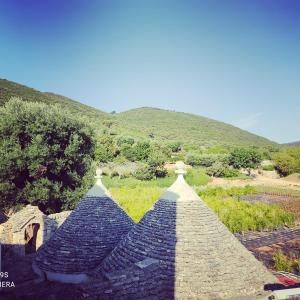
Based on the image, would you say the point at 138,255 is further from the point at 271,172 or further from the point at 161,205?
the point at 271,172

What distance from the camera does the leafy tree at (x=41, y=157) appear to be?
18766 millimetres

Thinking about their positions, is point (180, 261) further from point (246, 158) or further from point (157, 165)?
point (246, 158)

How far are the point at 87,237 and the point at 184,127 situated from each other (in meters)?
111

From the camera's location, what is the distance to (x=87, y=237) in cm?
699

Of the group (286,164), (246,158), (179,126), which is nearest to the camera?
(286,164)

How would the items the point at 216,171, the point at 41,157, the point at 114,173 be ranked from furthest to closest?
1. the point at 216,171
2. the point at 114,173
3. the point at 41,157

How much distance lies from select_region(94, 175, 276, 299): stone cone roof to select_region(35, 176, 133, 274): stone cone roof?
0.80 metres

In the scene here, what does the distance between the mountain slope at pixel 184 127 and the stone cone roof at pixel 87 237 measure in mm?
85985

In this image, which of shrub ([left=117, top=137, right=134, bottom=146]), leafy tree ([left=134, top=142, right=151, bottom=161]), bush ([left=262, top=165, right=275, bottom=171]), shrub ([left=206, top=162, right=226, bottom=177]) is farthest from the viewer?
shrub ([left=117, top=137, right=134, bottom=146])

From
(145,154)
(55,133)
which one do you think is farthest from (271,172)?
(55,133)

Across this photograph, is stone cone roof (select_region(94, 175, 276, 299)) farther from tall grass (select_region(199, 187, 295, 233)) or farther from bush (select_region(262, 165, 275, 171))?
bush (select_region(262, 165, 275, 171))

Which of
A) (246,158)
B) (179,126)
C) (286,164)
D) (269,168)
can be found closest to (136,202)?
(246,158)

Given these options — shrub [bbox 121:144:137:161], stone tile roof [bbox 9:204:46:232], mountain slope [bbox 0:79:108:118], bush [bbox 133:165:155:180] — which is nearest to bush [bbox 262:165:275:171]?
shrub [bbox 121:144:137:161]

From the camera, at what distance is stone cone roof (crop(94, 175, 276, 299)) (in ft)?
16.2
